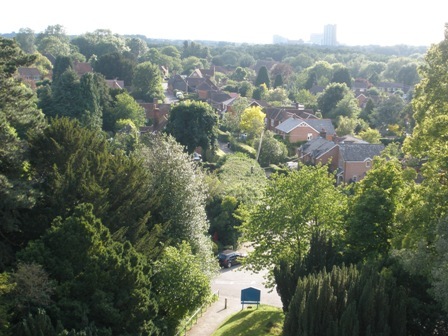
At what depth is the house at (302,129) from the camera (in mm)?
69375

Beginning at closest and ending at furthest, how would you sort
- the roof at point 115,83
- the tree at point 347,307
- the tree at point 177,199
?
the tree at point 347,307
the tree at point 177,199
the roof at point 115,83

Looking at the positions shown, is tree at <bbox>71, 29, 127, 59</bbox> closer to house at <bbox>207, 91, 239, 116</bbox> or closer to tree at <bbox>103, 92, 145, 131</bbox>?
house at <bbox>207, 91, 239, 116</bbox>

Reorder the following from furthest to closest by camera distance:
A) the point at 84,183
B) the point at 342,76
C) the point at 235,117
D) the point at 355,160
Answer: the point at 342,76 < the point at 235,117 < the point at 355,160 < the point at 84,183

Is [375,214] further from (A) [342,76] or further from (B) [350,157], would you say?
(A) [342,76]

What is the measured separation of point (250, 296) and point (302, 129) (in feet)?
142

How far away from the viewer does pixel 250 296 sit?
2862 cm

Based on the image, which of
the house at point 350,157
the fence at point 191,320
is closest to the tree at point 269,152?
the house at point 350,157

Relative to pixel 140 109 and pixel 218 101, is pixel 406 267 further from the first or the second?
pixel 218 101

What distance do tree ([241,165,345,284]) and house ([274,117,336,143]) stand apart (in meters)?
42.1

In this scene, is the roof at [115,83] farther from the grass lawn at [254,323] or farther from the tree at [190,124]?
the grass lawn at [254,323]

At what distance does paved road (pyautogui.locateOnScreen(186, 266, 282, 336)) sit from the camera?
26.7 metres

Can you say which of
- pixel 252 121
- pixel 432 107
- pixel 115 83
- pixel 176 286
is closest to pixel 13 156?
pixel 176 286

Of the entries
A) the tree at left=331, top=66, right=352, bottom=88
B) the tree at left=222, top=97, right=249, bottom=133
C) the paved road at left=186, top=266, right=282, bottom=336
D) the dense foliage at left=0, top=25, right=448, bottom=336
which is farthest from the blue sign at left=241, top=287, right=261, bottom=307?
the tree at left=331, top=66, right=352, bottom=88

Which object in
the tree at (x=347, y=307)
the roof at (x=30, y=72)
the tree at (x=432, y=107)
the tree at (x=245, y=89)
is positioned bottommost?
the tree at (x=245, y=89)
